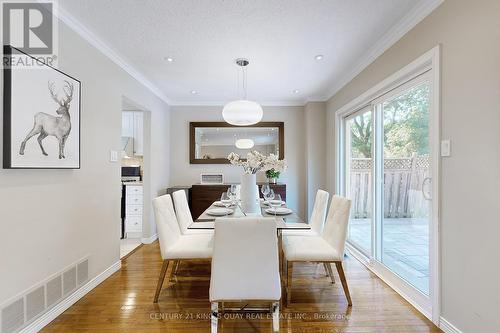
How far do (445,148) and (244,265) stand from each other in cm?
163

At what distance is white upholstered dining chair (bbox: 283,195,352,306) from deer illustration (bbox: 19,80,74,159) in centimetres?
209

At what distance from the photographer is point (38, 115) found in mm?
1912

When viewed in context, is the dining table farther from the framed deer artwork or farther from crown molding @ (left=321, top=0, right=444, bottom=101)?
crown molding @ (left=321, top=0, right=444, bottom=101)

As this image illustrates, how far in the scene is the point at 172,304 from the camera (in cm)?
228

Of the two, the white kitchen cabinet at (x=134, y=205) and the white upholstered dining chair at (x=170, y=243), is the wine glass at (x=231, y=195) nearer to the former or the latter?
the white upholstered dining chair at (x=170, y=243)

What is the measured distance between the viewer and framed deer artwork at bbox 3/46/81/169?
1707 millimetres

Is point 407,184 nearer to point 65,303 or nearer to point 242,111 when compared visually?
point 242,111

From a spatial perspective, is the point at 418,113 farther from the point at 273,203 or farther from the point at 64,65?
the point at 64,65

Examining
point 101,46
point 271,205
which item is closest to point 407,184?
point 271,205

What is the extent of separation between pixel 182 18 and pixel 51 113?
129 cm

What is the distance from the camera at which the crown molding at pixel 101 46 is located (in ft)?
7.28

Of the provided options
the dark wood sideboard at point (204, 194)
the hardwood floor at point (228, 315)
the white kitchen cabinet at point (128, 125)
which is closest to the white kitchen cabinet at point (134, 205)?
the dark wood sideboard at point (204, 194)

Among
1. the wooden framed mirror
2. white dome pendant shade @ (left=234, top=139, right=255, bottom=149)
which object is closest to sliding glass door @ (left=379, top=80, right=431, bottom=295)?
the wooden framed mirror

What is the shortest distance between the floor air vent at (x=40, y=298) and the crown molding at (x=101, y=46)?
6.84 feet
